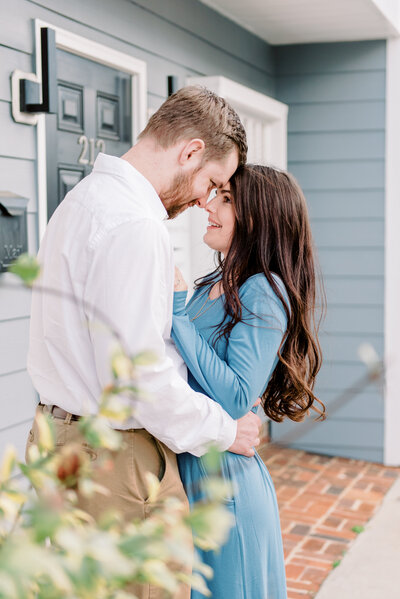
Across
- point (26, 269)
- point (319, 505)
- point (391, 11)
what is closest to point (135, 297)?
point (26, 269)

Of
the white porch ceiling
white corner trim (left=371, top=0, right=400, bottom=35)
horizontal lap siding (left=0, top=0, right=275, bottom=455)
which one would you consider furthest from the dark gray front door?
white corner trim (left=371, top=0, right=400, bottom=35)

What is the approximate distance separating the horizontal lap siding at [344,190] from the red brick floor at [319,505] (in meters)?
0.18

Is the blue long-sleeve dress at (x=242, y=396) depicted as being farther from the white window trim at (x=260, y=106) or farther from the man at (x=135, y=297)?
the white window trim at (x=260, y=106)

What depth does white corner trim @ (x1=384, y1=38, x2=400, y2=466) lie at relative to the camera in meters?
5.40

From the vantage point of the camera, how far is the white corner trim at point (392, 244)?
540 centimetres

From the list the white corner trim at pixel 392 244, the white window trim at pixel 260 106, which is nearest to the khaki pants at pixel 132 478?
the white window trim at pixel 260 106

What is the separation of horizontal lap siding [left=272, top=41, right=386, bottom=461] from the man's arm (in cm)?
404

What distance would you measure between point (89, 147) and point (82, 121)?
0.12 metres

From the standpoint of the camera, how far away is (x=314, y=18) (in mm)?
4980

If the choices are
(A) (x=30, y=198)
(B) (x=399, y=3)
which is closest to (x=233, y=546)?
(A) (x=30, y=198)

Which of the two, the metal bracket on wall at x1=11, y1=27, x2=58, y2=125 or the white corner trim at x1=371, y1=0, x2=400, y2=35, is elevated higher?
the white corner trim at x1=371, y1=0, x2=400, y2=35

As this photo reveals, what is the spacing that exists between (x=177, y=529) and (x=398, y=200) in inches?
199

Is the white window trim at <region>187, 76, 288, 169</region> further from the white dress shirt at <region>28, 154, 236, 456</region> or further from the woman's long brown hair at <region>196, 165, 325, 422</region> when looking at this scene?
the white dress shirt at <region>28, 154, 236, 456</region>

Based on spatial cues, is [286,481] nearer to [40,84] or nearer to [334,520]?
[334,520]
